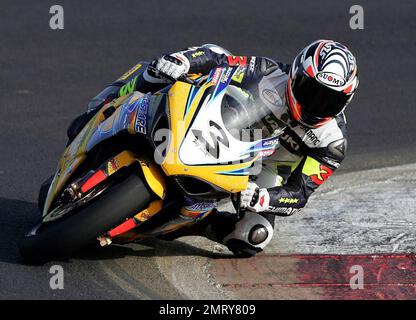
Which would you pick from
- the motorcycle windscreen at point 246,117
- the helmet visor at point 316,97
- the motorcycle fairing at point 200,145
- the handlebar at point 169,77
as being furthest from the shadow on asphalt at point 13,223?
the helmet visor at point 316,97

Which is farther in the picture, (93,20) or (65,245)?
(93,20)

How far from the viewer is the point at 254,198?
6.09 meters

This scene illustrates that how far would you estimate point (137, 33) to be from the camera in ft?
37.3

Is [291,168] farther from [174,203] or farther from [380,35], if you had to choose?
[380,35]

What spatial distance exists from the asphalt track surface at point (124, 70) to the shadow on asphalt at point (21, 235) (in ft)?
0.04

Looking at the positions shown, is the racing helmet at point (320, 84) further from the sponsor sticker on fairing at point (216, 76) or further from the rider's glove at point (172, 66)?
the rider's glove at point (172, 66)

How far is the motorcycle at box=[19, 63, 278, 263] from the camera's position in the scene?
5.70 metres

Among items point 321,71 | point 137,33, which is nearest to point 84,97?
point 137,33

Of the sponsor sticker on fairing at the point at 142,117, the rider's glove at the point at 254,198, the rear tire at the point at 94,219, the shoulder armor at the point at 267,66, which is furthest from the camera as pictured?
the shoulder armor at the point at 267,66

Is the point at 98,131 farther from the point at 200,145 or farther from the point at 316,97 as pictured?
the point at 316,97

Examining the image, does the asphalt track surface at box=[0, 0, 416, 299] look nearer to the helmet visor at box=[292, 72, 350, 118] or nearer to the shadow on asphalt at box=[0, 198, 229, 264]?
the shadow on asphalt at box=[0, 198, 229, 264]

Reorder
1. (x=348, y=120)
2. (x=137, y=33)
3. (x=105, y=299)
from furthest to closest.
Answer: (x=137, y=33) → (x=348, y=120) → (x=105, y=299)

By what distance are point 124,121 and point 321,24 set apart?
641 centimetres

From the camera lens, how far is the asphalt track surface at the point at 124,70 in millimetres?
6152
